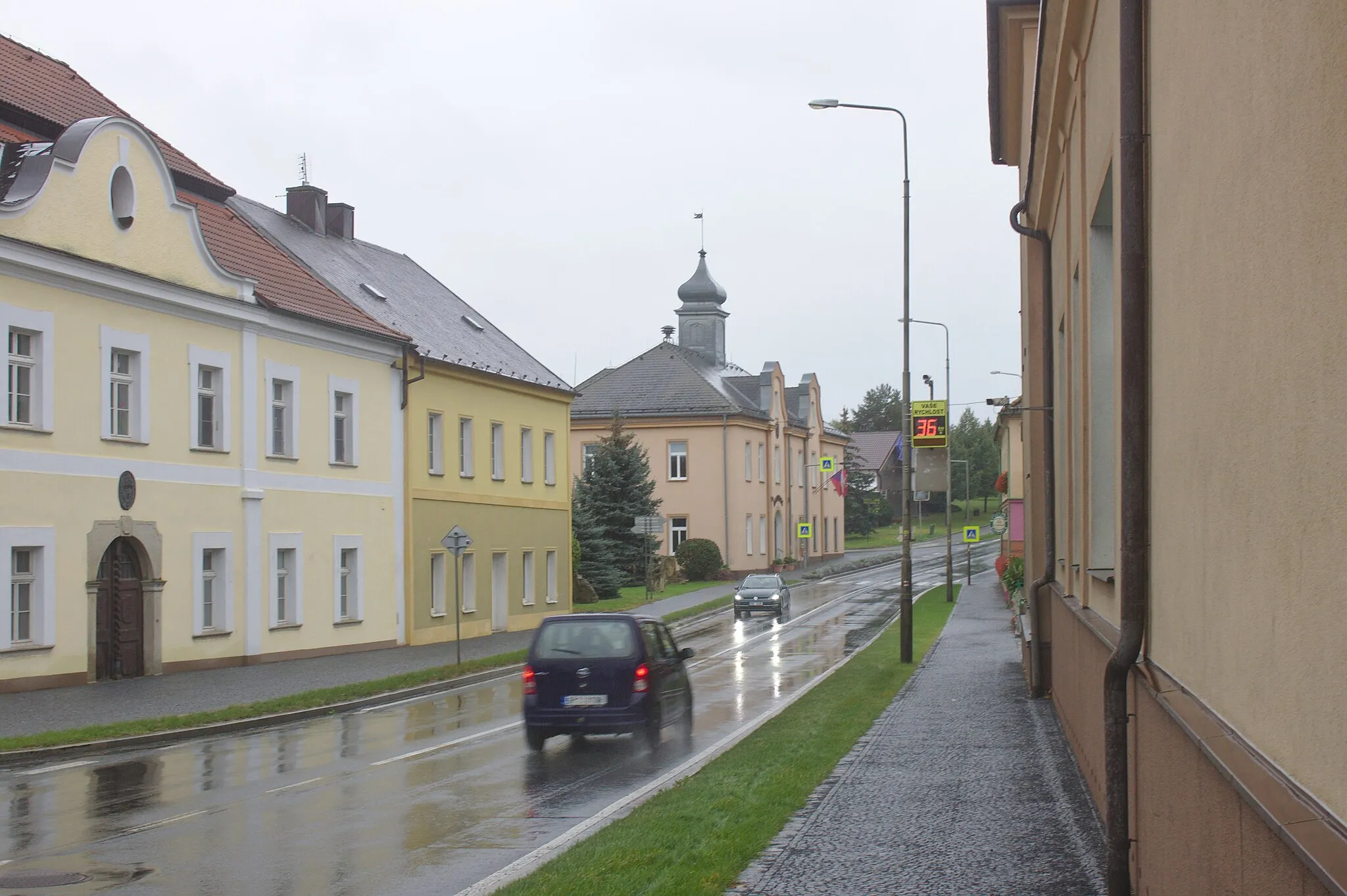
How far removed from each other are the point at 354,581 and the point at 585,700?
1715 cm

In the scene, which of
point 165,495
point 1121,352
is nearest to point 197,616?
point 165,495

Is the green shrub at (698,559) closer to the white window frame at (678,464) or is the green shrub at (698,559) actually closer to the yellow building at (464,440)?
the white window frame at (678,464)

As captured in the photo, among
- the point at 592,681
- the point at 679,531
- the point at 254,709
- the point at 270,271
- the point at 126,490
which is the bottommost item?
the point at 254,709

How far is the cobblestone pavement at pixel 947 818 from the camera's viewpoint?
26.5 feet

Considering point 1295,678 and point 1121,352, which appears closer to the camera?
point 1295,678

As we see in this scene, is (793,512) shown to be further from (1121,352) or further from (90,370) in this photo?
(1121,352)

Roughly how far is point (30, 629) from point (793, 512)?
196 feet

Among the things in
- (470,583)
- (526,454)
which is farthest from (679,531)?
(470,583)

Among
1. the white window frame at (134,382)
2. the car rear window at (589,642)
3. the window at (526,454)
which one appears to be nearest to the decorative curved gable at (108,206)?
the white window frame at (134,382)

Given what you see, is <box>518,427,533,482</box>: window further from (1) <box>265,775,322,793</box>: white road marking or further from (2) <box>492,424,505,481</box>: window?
(1) <box>265,775,322,793</box>: white road marking

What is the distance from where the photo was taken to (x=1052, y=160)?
1377cm

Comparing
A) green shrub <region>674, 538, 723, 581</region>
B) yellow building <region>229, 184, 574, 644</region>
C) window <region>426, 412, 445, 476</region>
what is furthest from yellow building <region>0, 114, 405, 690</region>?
green shrub <region>674, 538, 723, 581</region>

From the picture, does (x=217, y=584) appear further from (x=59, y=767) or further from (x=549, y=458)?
(x=549, y=458)

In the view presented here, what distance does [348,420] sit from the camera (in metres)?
32.1
